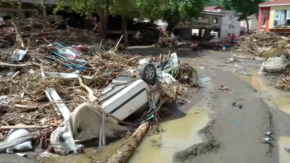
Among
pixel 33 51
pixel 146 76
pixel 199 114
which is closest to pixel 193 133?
pixel 199 114

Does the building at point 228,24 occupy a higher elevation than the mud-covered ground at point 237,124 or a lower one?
higher

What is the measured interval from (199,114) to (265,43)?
60.9 ft

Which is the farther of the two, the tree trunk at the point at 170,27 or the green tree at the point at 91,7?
the tree trunk at the point at 170,27

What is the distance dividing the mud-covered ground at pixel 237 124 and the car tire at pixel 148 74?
1.24 meters

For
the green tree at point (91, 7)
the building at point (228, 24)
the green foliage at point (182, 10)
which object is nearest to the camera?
the green tree at point (91, 7)

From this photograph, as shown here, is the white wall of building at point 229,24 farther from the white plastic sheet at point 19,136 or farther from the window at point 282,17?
the white plastic sheet at point 19,136

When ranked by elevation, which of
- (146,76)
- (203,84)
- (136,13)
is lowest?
(203,84)

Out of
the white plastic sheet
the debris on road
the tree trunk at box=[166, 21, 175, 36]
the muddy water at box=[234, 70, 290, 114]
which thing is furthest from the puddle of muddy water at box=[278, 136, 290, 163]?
the tree trunk at box=[166, 21, 175, 36]

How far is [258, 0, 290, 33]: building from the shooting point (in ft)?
95.7

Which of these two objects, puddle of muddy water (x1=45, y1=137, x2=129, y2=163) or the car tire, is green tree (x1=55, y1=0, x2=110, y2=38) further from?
puddle of muddy water (x1=45, y1=137, x2=129, y2=163)

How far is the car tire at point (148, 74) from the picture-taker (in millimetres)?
9164

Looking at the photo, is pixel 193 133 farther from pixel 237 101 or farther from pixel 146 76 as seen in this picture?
pixel 237 101

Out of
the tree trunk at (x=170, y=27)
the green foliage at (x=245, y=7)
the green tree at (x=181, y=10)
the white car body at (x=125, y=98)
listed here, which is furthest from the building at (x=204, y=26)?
the white car body at (x=125, y=98)

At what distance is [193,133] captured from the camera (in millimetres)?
7879
